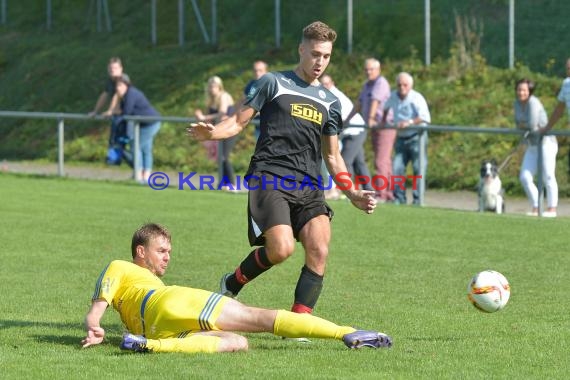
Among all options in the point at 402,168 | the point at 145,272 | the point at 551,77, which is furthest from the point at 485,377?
the point at 551,77

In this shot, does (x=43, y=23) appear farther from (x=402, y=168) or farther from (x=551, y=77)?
(x=402, y=168)

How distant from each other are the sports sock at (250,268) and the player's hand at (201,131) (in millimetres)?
1039

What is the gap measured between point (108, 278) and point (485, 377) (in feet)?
8.45

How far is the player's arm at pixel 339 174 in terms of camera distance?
9398 mm

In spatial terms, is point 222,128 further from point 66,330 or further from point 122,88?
point 122,88

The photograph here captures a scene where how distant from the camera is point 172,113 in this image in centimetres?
2825

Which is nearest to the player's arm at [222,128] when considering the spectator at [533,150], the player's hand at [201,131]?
the player's hand at [201,131]

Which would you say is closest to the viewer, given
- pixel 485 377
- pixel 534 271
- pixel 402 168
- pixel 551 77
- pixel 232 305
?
pixel 485 377

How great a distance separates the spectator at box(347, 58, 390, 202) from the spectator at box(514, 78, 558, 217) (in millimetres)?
2209

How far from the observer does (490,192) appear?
18.5 m

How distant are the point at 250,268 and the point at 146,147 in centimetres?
1256

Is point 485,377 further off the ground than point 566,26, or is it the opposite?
point 566,26

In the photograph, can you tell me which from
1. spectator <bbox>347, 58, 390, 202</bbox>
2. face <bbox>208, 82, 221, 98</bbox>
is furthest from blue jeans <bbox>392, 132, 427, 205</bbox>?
face <bbox>208, 82, 221, 98</bbox>

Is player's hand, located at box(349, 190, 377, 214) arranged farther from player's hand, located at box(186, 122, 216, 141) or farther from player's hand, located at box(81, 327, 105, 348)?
player's hand, located at box(81, 327, 105, 348)
